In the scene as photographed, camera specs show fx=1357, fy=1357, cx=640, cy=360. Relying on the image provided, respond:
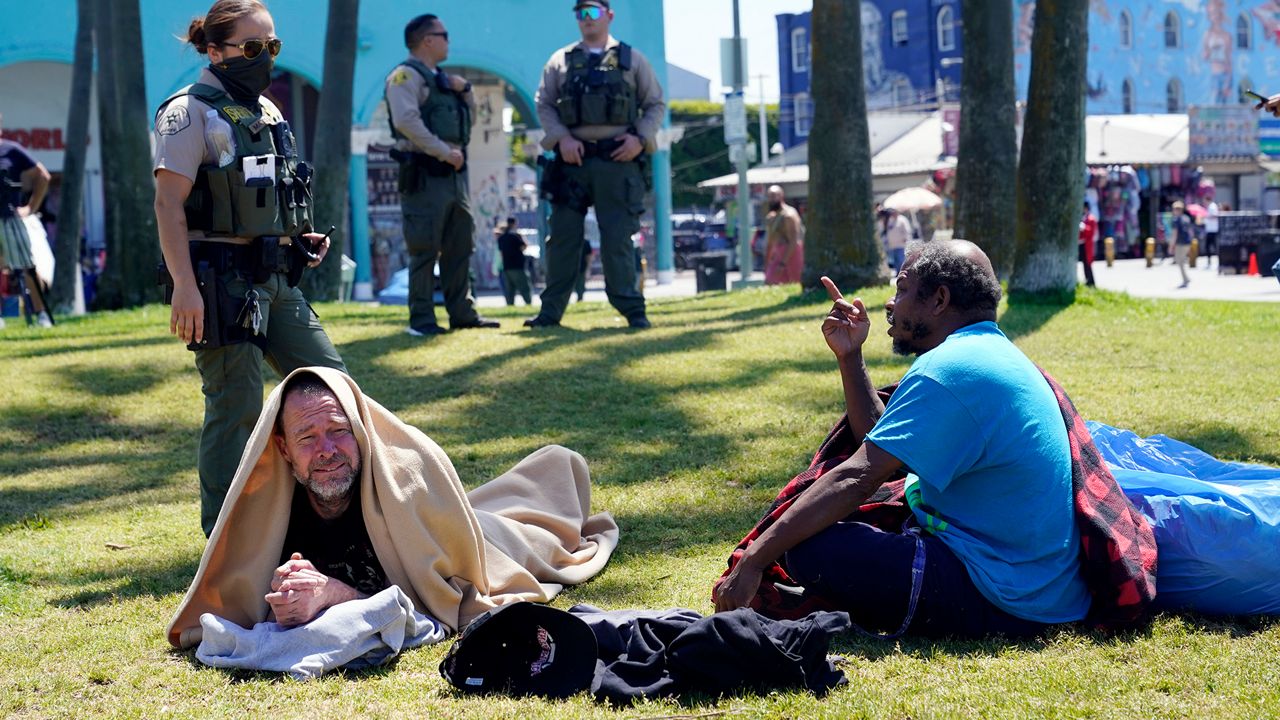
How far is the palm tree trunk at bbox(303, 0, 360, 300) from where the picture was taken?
14.5 meters

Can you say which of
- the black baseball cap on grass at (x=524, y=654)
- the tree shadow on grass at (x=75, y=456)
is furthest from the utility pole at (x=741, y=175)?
the black baseball cap on grass at (x=524, y=654)

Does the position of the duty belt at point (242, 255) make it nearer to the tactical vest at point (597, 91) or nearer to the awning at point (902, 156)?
the tactical vest at point (597, 91)

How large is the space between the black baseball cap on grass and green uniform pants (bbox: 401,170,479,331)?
6.14m

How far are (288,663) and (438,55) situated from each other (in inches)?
263

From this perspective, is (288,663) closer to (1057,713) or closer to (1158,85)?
(1057,713)

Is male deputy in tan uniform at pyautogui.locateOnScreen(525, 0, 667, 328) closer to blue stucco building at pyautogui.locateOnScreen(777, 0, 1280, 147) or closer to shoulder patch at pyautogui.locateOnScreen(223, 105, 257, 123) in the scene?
shoulder patch at pyautogui.locateOnScreen(223, 105, 257, 123)

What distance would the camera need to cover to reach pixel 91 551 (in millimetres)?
5645

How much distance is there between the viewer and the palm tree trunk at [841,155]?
13719 mm

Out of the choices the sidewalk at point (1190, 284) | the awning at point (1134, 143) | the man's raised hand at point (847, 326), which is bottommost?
the sidewalk at point (1190, 284)

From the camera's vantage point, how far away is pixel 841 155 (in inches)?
542

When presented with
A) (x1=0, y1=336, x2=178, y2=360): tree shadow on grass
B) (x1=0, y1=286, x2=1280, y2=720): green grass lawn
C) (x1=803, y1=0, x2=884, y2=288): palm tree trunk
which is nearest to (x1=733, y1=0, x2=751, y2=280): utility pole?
(x1=803, y1=0, x2=884, y2=288): palm tree trunk

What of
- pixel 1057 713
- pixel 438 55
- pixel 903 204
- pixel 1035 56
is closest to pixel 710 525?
pixel 1057 713

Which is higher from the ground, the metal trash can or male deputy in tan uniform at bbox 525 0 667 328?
male deputy in tan uniform at bbox 525 0 667 328

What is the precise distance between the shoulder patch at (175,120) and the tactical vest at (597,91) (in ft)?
17.1
